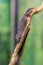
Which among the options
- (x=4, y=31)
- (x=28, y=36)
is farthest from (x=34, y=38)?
(x=4, y=31)

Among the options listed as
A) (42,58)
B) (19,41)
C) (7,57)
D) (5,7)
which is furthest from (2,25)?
(19,41)

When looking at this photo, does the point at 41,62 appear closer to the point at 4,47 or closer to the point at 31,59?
the point at 31,59

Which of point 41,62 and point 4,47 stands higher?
point 4,47

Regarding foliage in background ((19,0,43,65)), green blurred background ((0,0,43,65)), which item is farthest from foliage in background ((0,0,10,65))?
foliage in background ((19,0,43,65))

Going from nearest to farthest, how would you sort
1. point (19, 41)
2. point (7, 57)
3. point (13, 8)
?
point (19, 41)
point (13, 8)
point (7, 57)

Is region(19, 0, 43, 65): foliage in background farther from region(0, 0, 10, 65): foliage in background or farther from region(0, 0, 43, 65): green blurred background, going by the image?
region(0, 0, 10, 65): foliage in background

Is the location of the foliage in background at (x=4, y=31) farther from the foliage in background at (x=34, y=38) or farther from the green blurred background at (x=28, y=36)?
the foliage in background at (x=34, y=38)

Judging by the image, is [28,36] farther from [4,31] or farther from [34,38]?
[4,31]

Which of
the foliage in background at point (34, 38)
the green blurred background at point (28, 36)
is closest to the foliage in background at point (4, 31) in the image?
the green blurred background at point (28, 36)
